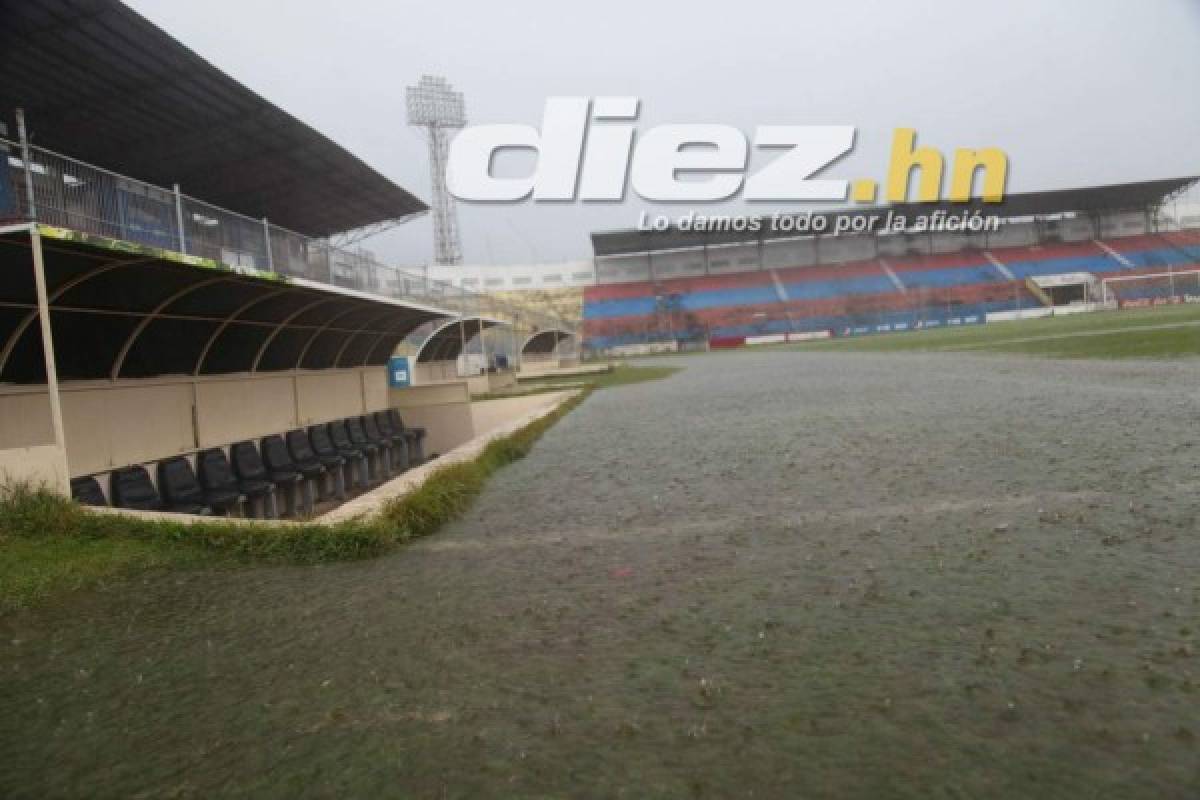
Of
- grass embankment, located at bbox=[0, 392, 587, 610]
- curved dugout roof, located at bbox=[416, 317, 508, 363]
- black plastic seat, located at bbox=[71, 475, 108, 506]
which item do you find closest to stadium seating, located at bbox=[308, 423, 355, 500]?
black plastic seat, located at bbox=[71, 475, 108, 506]

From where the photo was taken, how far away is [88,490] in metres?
8.15

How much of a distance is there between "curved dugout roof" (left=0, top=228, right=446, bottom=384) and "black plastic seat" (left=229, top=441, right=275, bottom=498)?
3.83 ft

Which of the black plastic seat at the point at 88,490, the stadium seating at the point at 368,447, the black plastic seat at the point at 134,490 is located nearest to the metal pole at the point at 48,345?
the black plastic seat at the point at 88,490

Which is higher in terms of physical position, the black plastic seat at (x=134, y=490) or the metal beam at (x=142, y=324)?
the metal beam at (x=142, y=324)

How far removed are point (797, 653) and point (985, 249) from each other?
88807 mm

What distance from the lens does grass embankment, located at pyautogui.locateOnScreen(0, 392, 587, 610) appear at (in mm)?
5602

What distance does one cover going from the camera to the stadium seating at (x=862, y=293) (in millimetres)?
72250

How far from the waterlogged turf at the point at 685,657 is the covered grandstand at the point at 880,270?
220ft

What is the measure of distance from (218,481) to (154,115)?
1500cm

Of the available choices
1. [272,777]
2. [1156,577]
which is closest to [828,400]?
[1156,577]

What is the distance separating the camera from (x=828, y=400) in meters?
15.5

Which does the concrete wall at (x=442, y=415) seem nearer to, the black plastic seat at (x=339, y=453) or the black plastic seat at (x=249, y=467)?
the black plastic seat at (x=339, y=453)

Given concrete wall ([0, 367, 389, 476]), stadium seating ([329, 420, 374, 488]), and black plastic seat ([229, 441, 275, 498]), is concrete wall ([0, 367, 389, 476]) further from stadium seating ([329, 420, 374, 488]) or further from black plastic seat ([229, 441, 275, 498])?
stadium seating ([329, 420, 374, 488])

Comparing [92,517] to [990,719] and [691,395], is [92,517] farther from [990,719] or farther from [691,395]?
[691,395]
